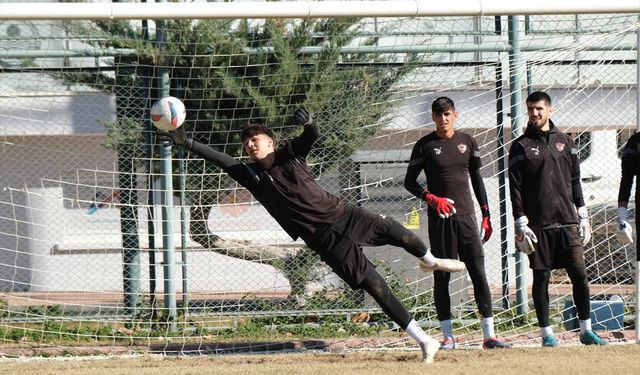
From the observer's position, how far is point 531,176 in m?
8.99

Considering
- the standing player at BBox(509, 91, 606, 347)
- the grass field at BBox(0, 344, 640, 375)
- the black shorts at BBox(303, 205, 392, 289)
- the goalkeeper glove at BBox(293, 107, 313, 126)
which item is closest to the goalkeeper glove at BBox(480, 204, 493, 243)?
the standing player at BBox(509, 91, 606, 347)

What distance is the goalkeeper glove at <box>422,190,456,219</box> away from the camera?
891cm

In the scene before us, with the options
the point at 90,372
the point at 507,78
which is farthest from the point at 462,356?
the point at 507,78

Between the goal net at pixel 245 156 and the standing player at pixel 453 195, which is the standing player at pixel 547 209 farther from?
the goal net at pixel 245 156

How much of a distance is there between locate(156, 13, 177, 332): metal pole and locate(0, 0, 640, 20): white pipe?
1.51 metres

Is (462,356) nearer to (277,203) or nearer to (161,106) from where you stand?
(277,203)

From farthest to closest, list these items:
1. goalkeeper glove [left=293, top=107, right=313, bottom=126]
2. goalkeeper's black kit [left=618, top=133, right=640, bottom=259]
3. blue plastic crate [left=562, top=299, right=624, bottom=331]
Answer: blue plastic crate [left=562, top=299, right=624, bottom=331], goalkeeper's black kit [left=618, top=133, right=640, bottom=259], goalkeeper glove [left=293, top=107, right=313, bottom=126]

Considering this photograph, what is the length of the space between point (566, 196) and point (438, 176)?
111 centimetres

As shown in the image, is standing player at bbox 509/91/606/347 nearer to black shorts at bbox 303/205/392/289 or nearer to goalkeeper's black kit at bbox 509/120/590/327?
goalkeeper's black kit at bbox 509/120/590/327

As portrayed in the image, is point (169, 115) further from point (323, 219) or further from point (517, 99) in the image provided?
point (517, 99)

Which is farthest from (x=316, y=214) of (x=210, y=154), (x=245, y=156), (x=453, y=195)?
(x=245, y=156)

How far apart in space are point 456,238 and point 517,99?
2648mm

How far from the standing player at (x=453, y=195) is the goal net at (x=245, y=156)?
1585 mm

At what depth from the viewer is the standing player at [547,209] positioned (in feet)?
29.4
